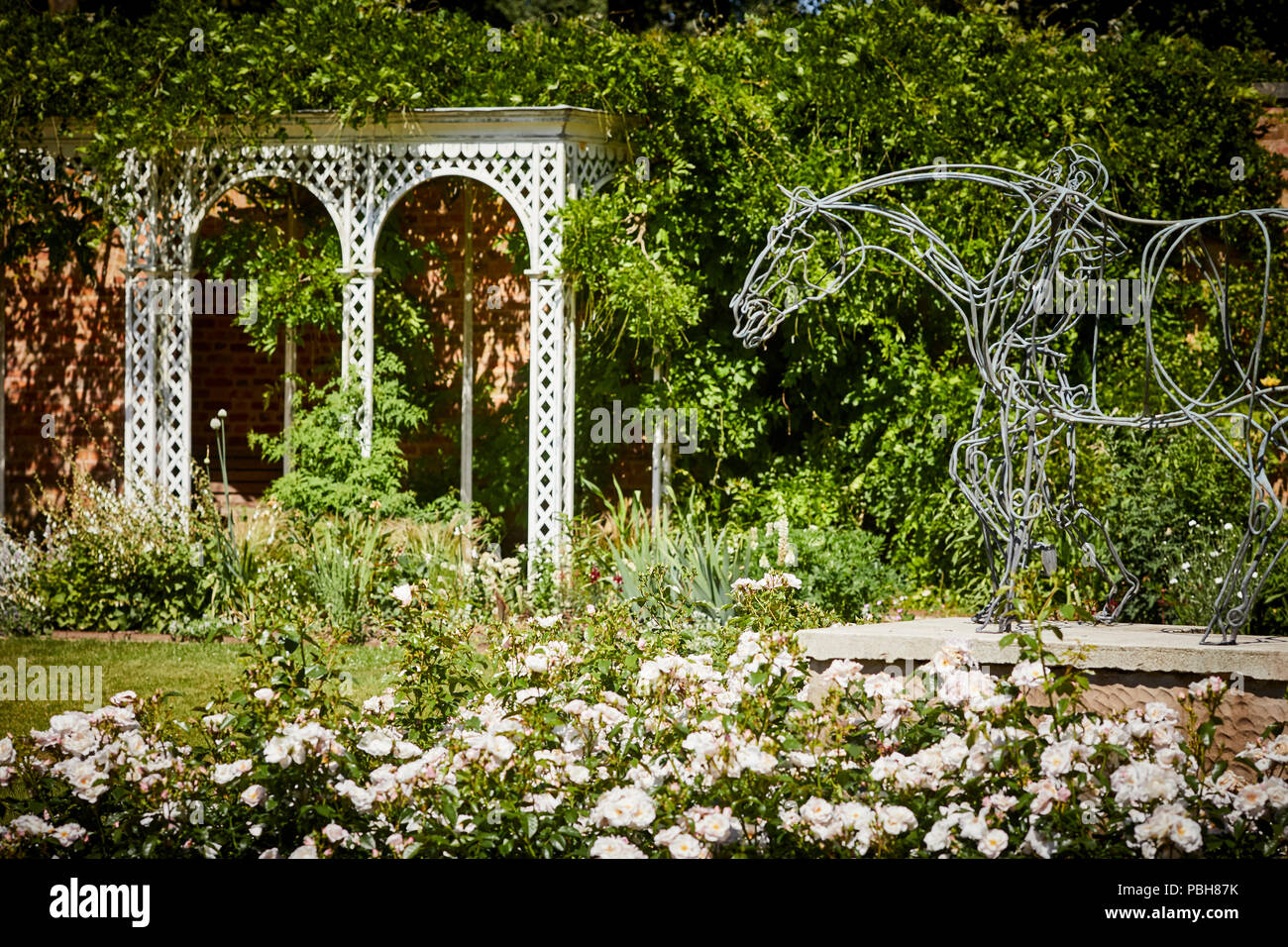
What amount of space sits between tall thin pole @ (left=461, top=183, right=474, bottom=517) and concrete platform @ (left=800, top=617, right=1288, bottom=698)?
18.6 feet

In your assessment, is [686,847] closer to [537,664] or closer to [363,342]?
[537,664]

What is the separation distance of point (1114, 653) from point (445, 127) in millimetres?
5873

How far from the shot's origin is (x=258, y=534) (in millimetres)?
8164

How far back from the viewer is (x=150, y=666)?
6.70 meters

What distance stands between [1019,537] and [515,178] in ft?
20.9

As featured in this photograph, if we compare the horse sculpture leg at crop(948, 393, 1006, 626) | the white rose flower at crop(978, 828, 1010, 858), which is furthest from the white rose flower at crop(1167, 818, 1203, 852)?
the horse sculpture leg at crop(948, 393, 1006, 626)

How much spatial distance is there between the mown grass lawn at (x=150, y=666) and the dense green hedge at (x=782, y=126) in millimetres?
2929

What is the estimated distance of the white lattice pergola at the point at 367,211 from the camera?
827cm

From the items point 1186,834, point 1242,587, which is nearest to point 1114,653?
point 1242,587

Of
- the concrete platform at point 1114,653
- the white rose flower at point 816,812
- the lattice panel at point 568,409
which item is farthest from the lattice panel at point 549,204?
the white rose flower at point 816,812

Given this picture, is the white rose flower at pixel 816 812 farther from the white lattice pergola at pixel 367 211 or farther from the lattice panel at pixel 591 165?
the lattice panel at pixel 591 165

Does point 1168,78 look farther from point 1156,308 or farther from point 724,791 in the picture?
point 724,791
